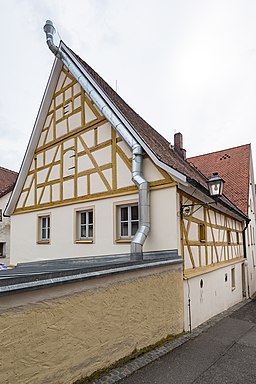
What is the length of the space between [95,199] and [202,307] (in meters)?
4.17

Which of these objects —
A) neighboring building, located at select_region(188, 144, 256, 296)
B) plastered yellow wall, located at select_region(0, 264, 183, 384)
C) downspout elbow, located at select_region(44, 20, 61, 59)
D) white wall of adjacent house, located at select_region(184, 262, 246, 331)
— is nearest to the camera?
plastered yellow wall, located at select_region(0, 264, 183, 384)

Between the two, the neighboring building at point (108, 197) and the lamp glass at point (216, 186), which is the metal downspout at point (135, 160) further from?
the lamp glass at point (216, 186)

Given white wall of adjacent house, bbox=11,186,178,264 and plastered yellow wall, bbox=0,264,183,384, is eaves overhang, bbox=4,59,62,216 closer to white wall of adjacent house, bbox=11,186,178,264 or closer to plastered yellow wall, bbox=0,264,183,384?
white wall of adjacent house, bbox=11,186,178,264

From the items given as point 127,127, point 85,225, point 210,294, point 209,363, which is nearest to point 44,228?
point 85,225

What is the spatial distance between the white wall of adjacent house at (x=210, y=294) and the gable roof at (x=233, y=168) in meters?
4.19

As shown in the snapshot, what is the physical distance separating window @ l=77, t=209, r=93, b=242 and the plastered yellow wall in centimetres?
371

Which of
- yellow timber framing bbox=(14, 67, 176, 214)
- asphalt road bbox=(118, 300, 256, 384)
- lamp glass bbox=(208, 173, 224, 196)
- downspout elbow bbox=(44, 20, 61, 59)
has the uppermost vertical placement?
downspout elbow bbox=(44, 20, 61, 59)

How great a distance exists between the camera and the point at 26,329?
322cm

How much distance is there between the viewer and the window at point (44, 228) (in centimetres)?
1077

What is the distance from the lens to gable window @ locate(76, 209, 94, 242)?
9031 millimetres

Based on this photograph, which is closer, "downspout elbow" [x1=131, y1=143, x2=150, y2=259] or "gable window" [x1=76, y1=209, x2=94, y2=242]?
"downspout elbow" [x1=131, y1=143, x2=150, y2=259]

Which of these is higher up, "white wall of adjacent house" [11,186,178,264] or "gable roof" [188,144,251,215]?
"gable roof" [188,144,251,215]

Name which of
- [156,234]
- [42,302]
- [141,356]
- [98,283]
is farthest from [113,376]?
[156,234]

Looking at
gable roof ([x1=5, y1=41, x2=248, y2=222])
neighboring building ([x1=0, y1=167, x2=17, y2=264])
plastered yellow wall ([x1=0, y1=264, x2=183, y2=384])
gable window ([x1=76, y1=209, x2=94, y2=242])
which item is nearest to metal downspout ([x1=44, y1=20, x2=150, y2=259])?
gable roof ([x1=5, y1=41, x2=248, y2=222])
